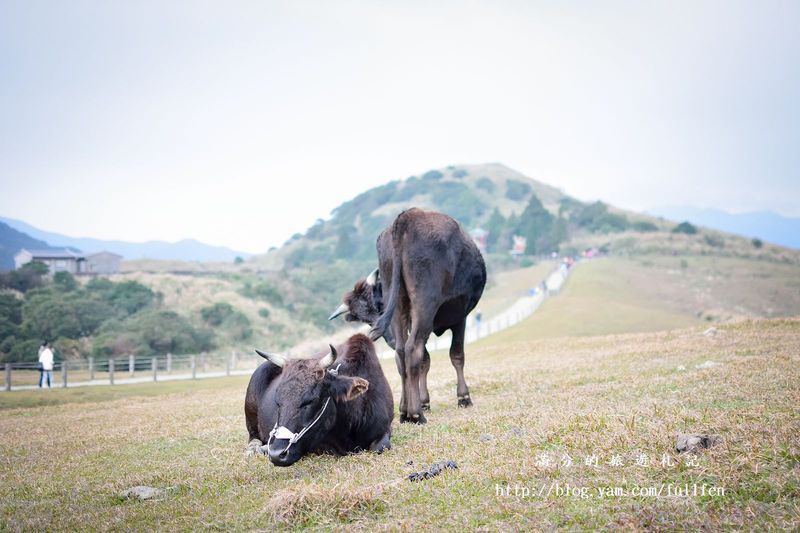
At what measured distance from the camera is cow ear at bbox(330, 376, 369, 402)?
732 centimetres

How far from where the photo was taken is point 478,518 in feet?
16.4

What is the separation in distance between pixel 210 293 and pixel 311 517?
228 ft

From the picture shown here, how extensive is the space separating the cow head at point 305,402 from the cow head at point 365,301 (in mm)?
5082

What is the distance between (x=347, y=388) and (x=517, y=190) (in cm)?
18677

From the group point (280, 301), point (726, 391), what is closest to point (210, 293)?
point (280, 301)

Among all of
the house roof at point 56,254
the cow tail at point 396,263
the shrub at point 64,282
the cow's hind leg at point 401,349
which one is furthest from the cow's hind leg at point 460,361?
the house roof at point 56,254

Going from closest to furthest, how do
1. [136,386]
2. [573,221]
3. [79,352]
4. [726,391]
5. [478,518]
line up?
[478,518] → [726,391] → [136,386] → [79,352] → [573,221]

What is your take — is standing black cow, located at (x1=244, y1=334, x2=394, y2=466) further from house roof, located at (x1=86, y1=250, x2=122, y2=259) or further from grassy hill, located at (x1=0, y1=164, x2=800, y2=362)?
house roof, located at (x1=86, y1=250, x2=122, y2=259)

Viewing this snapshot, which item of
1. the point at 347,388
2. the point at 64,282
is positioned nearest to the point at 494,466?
the point at 347,388

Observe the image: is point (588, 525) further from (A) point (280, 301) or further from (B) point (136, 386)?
(A) point (280, 301)

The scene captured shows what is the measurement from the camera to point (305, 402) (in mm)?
6969

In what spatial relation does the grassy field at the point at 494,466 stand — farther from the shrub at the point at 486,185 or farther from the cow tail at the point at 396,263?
the shrub at the point at 486,185

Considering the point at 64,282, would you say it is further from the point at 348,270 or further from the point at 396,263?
the point at 396,263

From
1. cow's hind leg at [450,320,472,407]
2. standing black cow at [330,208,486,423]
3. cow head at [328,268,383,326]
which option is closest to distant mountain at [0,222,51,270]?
cow head at [328,268,383,326]
